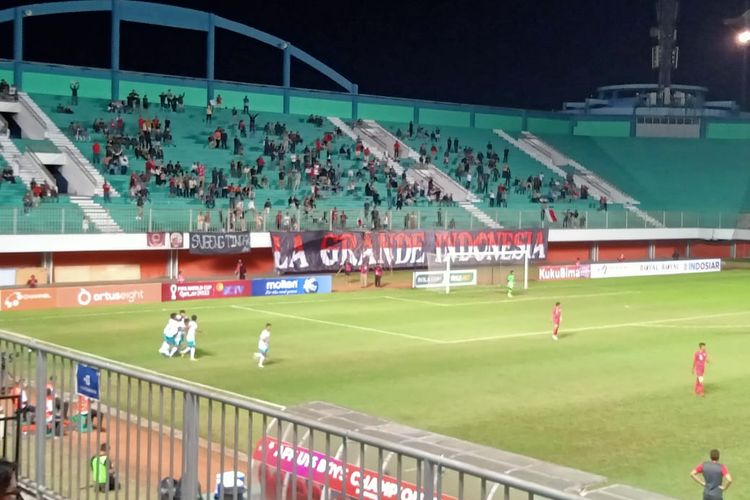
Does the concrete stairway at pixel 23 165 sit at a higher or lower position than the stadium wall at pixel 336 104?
lower

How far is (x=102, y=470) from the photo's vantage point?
9445 mm

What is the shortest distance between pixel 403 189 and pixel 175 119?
→ 14642 millimetres

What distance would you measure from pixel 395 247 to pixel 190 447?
1817 inches

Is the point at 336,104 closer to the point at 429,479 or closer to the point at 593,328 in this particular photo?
the point at 593,328

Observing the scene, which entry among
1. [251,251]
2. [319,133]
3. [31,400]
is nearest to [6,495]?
[31,400]

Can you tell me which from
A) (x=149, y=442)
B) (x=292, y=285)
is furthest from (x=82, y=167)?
(x=149, y=442)

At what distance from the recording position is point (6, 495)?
215 inches

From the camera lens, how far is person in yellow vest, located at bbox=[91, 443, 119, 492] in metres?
8.47

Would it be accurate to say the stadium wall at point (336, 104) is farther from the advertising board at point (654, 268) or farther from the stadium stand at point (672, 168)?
the advertising board at point (654, 268)

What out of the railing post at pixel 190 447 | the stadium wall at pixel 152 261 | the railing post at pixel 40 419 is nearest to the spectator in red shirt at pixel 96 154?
the stadium wall at pixel 152 261

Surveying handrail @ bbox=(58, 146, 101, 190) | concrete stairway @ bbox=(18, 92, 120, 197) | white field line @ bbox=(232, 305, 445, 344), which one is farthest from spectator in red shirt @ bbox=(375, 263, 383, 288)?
handrail @ bbox=(58, 146, 101, 190)

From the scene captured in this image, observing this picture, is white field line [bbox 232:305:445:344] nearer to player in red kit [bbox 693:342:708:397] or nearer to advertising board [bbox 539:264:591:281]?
player in red kit [bbox 693:342:708:397]

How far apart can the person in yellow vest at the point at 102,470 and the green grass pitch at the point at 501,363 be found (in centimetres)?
1051

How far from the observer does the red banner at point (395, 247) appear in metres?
50.1
